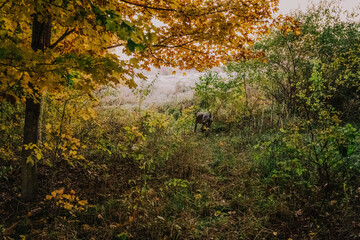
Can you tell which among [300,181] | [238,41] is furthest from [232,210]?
[238,41]

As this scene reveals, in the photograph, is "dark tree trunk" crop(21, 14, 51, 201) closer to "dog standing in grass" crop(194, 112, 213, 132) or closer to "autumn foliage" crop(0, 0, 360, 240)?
"autumn foliage" crop(0, 0, 360, 240)

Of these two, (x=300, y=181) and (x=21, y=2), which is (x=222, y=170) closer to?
(x=300, y=181)

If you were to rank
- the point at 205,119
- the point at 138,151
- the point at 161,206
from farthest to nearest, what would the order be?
the point at 205,119 → the point at 138,151 → the point at 161,206

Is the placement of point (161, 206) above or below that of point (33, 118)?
below

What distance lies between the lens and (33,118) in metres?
3.29

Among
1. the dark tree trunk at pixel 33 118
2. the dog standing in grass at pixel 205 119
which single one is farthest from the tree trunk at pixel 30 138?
the dog standing in grass at pixel 205 119

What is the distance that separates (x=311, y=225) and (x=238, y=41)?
313cm

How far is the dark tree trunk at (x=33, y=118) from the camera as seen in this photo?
2.90 m

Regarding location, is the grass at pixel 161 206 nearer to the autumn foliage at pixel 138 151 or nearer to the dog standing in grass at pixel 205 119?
the autumn foliage at pixel 138 151

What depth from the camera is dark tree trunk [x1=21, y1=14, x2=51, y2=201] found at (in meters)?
2.90

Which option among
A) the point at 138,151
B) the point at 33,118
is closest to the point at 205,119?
the point at 138,151

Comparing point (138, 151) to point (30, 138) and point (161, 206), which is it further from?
point (30, 138)

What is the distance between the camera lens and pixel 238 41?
134 inches

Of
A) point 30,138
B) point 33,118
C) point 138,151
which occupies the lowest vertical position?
point 138,151
